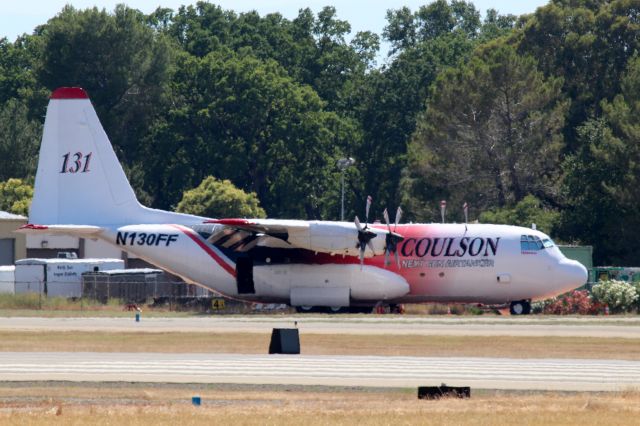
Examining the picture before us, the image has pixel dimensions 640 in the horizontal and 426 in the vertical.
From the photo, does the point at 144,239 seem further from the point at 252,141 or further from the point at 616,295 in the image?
the point at 252,141

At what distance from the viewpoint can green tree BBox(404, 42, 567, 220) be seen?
269 ft

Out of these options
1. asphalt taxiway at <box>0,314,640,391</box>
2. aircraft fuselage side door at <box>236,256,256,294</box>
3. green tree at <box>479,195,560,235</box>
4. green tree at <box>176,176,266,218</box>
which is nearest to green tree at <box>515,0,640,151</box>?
green tree at <box>479,195,560,235</box>

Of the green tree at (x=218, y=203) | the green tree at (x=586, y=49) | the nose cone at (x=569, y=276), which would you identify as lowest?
the nose cone at (x=569, y=276)

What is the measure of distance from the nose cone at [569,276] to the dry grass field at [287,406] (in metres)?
29.0

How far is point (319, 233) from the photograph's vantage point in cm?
5138

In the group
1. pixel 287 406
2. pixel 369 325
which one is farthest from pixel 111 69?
pixel 287 406

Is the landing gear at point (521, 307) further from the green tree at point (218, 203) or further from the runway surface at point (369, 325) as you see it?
the green tree at point (218, 203)

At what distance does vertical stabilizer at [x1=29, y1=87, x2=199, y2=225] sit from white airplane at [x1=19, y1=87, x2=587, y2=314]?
0.04 metres

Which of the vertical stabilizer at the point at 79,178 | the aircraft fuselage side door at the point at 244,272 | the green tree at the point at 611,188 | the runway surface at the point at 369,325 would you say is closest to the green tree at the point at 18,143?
the green tree at the point at 611,188

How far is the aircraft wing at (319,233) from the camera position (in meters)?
51.3

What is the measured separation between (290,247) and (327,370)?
Answer: 26.1 meters

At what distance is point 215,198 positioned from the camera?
302 feet

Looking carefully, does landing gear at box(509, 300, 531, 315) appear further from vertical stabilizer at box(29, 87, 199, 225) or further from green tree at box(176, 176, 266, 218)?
green tree at box(176, 176, 266, 218)

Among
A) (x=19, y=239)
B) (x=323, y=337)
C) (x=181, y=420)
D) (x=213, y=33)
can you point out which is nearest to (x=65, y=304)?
(x=19, y=239)
